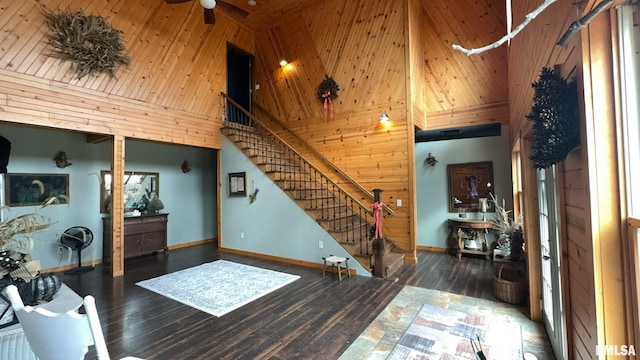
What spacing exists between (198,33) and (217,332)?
20.9 ft

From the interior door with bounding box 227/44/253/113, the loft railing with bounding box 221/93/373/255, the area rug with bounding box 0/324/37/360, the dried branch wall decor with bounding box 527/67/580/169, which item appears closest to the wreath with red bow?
the loft railing with bounding box 221/93/373/255

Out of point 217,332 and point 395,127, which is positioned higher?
point 395,127

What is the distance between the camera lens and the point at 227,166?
675cm

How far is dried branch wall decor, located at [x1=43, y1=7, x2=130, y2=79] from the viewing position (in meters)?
4.41

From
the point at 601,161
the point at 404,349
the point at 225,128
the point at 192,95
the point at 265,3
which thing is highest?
the point at 265,3

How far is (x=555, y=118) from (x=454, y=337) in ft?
7.46

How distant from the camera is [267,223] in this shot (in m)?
5.91

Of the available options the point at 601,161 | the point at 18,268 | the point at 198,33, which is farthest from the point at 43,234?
the point at 601,161

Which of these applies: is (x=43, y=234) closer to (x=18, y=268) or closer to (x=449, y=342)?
(x=18, y=268)

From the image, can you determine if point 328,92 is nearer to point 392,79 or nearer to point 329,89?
point 329,89

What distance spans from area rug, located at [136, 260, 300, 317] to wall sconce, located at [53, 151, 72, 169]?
2960 millimetres

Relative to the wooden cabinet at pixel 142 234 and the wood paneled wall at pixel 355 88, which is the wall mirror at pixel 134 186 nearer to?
the wooden cabinet at pixel 142 234

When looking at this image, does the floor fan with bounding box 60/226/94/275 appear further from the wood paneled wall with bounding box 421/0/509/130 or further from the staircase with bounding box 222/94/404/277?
the wood paneled wall with bounding box 421/0/509/130

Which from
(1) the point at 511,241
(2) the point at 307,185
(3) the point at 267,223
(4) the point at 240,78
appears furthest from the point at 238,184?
(1) the point at 511,241
